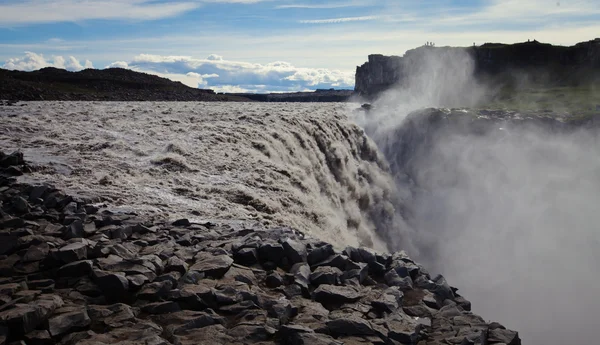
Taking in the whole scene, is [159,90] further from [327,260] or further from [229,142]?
[327,260]

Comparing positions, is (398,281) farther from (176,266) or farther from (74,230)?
(74,230)

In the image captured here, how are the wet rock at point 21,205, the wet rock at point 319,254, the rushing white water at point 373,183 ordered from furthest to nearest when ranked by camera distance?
the rushing white water at point 373,183 → the wet rock at point 21,205 → the wet rock at point 319,254

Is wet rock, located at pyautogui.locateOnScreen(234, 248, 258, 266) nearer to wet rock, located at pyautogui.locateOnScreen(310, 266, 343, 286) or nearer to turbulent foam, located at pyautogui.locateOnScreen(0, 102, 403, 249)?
wet rock, located at pyautogui.locateOnScreen(310, 266, 343, 286)

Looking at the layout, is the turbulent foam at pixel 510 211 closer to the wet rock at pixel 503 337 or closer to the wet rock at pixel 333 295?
the wet rock at pixel 503 337

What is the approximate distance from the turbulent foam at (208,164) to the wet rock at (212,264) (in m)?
3.92

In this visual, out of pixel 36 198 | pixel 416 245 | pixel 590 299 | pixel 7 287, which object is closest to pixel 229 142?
pixel 36 198

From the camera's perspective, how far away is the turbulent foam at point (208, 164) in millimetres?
14906

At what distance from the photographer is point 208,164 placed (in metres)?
19.1

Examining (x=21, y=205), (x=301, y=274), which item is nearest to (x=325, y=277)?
(x=301, y=274)

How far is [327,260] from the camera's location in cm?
974

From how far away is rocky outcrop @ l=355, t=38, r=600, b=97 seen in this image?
4141 inches

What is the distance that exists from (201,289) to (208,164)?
11.8 meters

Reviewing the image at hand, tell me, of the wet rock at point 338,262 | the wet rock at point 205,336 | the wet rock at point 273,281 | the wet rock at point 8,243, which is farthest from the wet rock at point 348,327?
the wet rock at point 8,243

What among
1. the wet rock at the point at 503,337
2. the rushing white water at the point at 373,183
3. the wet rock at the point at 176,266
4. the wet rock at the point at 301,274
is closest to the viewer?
the wet rock at the point at 503,337
